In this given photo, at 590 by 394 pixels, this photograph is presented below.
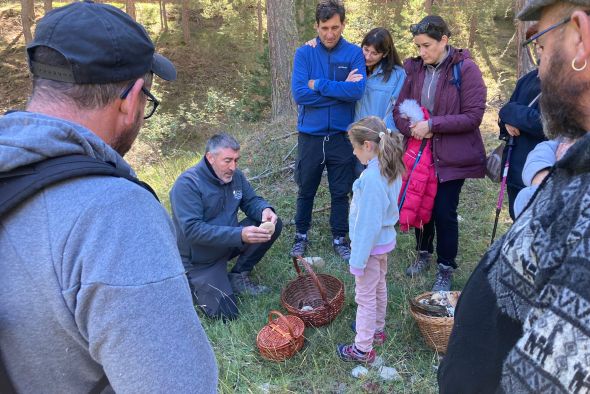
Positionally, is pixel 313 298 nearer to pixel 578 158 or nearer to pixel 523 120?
pixel 523 120

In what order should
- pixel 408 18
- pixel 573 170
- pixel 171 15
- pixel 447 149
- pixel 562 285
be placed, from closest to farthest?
pixel 562 285 < pixel 573 170 < pixel 447 149 < pixel 408 18 < pixel 171 15

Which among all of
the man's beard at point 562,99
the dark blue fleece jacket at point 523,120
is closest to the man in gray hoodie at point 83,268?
the man's beard at point 562,99

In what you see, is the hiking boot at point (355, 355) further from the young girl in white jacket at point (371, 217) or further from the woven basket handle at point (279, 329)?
the woven basket handle at point (279, 329)

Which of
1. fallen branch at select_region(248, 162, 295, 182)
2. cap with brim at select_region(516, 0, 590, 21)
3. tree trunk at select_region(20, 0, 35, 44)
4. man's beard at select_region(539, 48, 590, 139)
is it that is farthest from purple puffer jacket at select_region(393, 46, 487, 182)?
tree trunk at select_region(20, 0, 35, 44)

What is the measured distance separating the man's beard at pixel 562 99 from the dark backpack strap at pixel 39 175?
1.06 meters

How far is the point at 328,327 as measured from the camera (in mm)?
3479

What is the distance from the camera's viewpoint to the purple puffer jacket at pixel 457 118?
11.5 feet

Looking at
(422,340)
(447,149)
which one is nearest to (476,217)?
(447,149)

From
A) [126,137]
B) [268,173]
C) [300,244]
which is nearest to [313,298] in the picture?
[300,244]

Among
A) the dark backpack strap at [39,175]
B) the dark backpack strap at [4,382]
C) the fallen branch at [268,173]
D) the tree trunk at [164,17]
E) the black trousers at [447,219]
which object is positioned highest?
the tree trunk at [164,17]

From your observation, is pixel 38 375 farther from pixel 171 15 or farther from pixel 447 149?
pixel 171 15

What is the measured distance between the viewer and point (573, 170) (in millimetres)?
967

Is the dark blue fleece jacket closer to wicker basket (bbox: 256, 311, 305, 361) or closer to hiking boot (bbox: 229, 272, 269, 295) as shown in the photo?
wicker basket (bbox: 256, 311, 305, 361)

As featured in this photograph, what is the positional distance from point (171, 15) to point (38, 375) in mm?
21566
